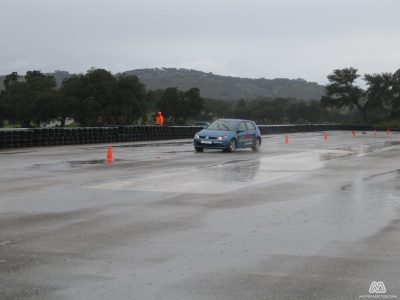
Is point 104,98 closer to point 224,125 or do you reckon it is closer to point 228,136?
point 224,125

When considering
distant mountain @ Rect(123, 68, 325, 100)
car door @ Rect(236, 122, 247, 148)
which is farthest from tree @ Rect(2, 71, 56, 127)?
car door @ Rect(236, 122, 247, 148)

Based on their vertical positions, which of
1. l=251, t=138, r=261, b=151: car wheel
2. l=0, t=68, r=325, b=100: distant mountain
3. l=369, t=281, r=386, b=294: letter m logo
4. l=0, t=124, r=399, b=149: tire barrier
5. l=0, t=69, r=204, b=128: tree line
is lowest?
l=369, t=281, r=386, b=294: letter m logo

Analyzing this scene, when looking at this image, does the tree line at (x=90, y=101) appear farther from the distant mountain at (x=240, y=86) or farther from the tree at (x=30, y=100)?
the distant mountain at (x=240, y=86)

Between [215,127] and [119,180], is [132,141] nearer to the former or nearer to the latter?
[215,127]

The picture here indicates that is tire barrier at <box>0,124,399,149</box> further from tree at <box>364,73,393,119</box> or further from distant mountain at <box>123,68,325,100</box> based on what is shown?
distant mountain at <box>123,68,325,100</box>

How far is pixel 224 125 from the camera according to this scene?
27.2 meters

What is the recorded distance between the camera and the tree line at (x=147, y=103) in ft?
322

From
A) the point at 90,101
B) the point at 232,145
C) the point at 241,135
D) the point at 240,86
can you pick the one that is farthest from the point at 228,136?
the point at 240,86

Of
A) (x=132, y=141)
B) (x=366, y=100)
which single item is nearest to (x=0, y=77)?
(x=366, y=100)

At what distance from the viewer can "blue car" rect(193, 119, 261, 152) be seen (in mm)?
25766

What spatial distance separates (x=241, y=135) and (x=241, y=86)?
161020 millimetres

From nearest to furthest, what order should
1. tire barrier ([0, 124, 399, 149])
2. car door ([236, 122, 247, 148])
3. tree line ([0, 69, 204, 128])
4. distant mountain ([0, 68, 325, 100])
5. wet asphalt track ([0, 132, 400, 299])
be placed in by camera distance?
wet asphalt track ([0, 132, 400, 299]) < car door ([236, 122, 247, 148]) < tire barrier ([0, 124, 399, 149]) < tree line ([0, 69, 204, 128]) < distant mountain ([0, 68, 325, 100])

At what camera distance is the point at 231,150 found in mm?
26078

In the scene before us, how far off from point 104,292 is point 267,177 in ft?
33.5
